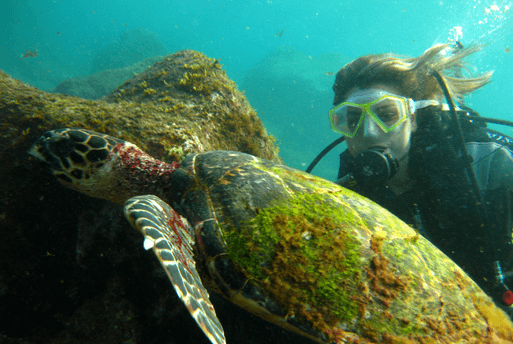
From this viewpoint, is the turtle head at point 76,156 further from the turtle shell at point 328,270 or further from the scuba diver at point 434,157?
the scuba diver at point 434,157

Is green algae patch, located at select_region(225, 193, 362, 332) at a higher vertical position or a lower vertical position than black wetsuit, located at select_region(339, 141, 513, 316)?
lower

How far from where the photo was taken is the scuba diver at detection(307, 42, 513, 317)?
2.30m

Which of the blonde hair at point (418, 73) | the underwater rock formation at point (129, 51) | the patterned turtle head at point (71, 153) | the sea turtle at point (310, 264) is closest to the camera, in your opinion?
the sea turtle at point (310, 264)

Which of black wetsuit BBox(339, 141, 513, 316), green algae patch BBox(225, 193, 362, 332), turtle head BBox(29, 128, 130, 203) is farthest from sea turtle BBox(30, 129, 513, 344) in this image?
black wetsuit BBox(339, 141, 513, 316)

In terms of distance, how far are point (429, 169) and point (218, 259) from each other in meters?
2.77

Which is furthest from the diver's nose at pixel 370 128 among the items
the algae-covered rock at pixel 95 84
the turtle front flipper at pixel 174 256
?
the algae-covered rock at pixel 95 84

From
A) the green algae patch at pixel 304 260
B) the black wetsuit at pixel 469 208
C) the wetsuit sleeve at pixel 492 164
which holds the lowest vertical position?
the green algae patch at pixel 304 260

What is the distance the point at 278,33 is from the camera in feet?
229

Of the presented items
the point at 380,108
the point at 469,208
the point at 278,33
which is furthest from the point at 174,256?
the point at 278,33

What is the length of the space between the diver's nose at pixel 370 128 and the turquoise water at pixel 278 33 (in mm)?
23379

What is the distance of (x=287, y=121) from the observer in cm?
2909

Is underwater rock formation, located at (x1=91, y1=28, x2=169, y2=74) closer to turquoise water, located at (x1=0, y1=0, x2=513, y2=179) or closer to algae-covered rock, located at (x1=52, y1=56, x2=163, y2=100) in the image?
turquoise water, located at (x1=0, y1=0, x2=513, y2=179)

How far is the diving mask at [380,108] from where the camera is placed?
296 cm

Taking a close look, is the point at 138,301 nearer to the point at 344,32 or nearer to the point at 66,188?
the point at 66,188
